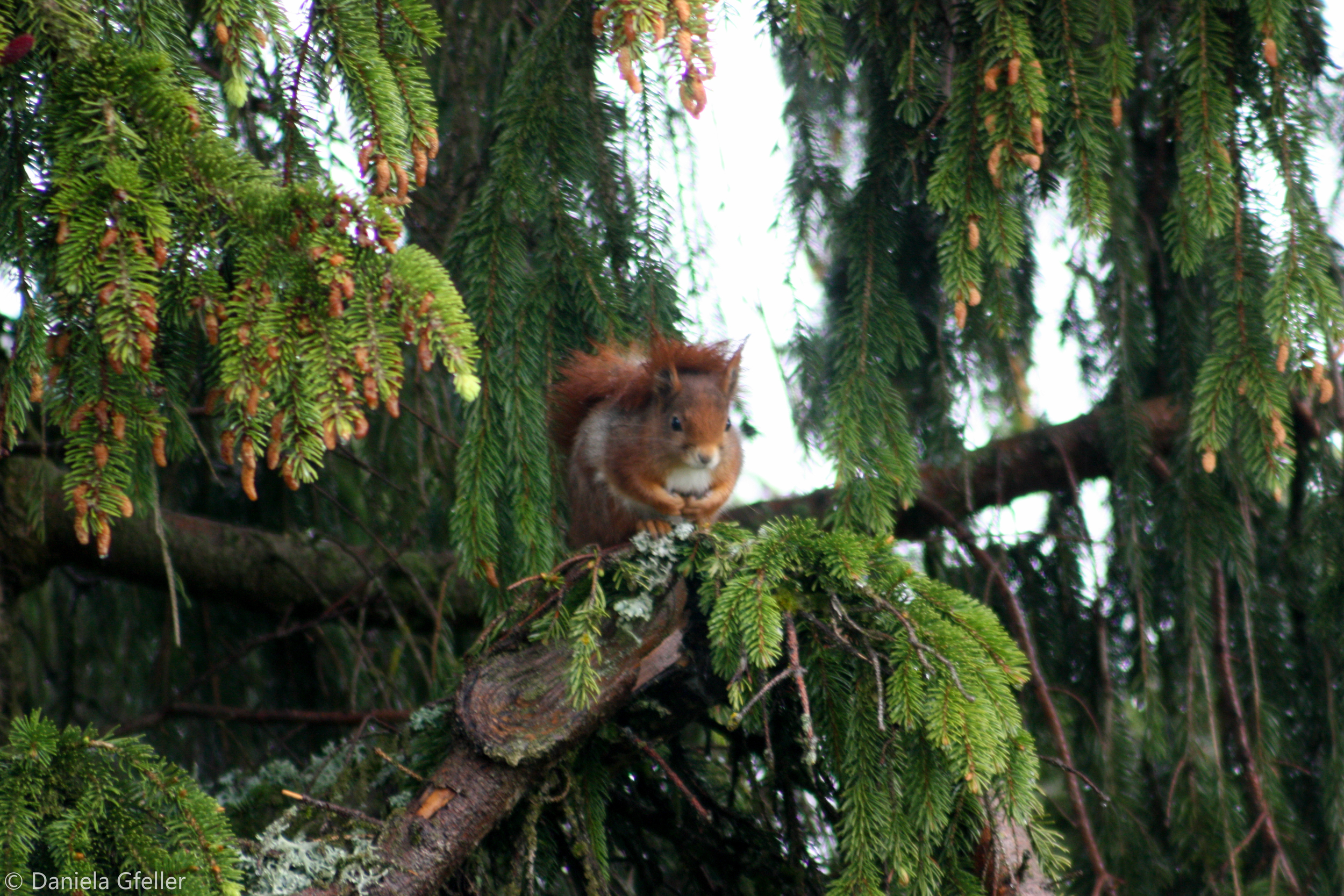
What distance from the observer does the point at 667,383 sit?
82.0 inches

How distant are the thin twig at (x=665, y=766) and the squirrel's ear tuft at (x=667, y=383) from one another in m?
0.75

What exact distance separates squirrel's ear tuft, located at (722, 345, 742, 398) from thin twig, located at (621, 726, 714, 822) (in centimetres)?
86

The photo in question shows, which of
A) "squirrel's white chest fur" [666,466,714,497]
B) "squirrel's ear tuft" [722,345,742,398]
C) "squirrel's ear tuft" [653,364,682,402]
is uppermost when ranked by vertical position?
"squirrel's ear tuft" [722,345,742,398]

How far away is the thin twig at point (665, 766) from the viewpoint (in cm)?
134

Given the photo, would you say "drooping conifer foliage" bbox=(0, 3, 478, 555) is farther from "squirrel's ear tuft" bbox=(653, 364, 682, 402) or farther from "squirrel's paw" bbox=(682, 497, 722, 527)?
"squirrel's paw" bbox=(682, 497, 722, 527)

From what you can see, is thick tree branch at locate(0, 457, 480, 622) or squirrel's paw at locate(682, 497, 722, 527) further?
thick tree branch at locate(0, 457, 480, 622)

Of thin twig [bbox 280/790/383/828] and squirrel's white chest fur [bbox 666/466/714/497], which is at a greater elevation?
squirrel's white chest fur [bbox 666/466/714/497]

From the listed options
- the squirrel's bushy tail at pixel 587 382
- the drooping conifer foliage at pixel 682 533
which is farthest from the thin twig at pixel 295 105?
→ the squirrel's bushy tail at pixel 587 382

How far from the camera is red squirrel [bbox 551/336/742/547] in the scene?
6.75 ft

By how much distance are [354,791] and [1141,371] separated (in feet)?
6.46

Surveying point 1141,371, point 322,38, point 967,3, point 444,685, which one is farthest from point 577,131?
point 1141,371

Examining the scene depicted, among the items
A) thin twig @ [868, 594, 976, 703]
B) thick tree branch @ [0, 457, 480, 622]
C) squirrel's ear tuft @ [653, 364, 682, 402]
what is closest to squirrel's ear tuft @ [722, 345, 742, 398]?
squirrel's ear tuft @ [653, 364, 682, 402]

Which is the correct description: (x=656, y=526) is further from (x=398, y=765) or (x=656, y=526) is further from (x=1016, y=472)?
(x=1016, y=472)

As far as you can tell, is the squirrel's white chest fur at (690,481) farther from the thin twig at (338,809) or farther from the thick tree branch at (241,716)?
the thin twig at (338,809)
